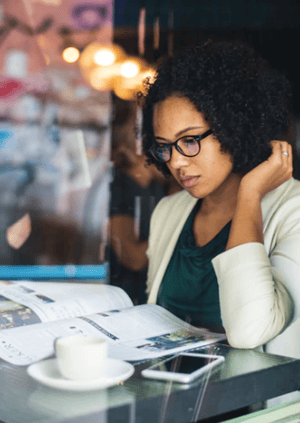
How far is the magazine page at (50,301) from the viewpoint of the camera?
2.60 feet

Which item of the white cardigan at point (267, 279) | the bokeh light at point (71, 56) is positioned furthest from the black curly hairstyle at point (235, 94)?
the bokeh light at point (71, 56)

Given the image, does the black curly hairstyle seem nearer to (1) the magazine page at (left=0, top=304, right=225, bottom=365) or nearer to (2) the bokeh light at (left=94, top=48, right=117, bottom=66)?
(1) the magazine page at (left=0, top=304, right=225, bottom=365)

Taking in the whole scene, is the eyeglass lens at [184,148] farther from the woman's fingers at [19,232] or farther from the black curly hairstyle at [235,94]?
the woman's fingers at [19,232]

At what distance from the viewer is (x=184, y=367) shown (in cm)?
60

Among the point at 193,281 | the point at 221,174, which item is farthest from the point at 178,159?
the point at 193,281

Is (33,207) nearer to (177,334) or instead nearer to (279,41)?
(279,41)

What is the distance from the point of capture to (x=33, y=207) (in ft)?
8.86

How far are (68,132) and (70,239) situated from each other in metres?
0.56

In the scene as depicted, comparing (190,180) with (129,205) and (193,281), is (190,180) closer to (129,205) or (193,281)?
(193,281)

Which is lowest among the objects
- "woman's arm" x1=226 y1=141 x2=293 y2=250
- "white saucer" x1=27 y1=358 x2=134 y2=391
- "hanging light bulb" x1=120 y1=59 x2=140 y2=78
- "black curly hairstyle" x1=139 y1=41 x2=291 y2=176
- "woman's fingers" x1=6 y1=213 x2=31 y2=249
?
"woman's fingers" x1=6 y1=213 x2=31 y2=249

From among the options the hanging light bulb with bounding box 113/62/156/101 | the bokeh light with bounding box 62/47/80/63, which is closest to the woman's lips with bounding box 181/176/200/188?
the hanging light bulb with bounding box 113/62/156/101

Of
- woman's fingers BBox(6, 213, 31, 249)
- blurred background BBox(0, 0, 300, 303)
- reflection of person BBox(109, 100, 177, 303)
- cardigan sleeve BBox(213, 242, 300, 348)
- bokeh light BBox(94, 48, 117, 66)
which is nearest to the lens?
cardigan sleeve BBox(213, 242, 300, 348)

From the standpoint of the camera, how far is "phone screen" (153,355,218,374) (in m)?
0.59

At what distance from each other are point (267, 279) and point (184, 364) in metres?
0.26
